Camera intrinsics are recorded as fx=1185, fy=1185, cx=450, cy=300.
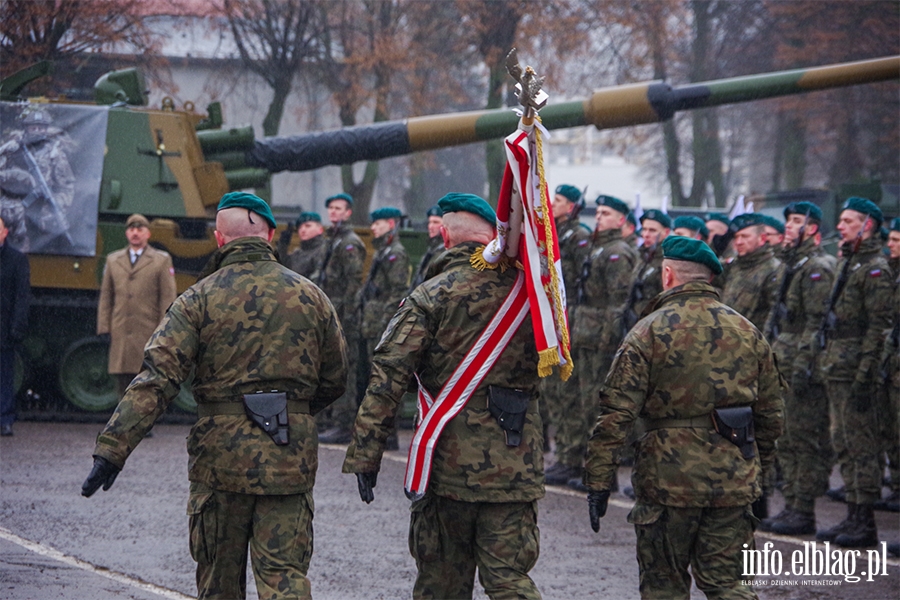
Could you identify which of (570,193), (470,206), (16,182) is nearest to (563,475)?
(570,193)

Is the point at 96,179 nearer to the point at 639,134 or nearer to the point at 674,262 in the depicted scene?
the point at 674,262

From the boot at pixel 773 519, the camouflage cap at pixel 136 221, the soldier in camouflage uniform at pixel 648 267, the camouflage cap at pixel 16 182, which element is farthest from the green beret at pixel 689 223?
the camouflage cap at pixel 16 182

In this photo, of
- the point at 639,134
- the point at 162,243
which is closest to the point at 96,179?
the point at 162,243

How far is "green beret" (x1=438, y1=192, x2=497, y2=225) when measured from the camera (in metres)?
5.04

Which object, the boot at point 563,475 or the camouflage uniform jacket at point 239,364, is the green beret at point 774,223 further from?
the camouflage uniform jacket at point 239,364

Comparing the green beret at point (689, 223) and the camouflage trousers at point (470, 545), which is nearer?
the camouflage trousers at point (470, 545)

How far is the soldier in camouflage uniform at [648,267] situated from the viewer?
9.29m

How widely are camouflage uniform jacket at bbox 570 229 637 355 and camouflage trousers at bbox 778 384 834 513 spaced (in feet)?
5.16

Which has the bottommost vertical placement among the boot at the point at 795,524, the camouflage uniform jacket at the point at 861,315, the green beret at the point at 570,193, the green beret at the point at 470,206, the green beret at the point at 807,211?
the boot at the point at 795,524

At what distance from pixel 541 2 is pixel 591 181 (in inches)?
1428

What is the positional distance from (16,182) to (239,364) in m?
7.11

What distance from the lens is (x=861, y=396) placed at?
7.88 m

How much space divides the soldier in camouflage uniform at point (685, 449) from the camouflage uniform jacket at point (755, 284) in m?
3.73

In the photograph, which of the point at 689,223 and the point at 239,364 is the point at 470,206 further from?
the point at 689,223
